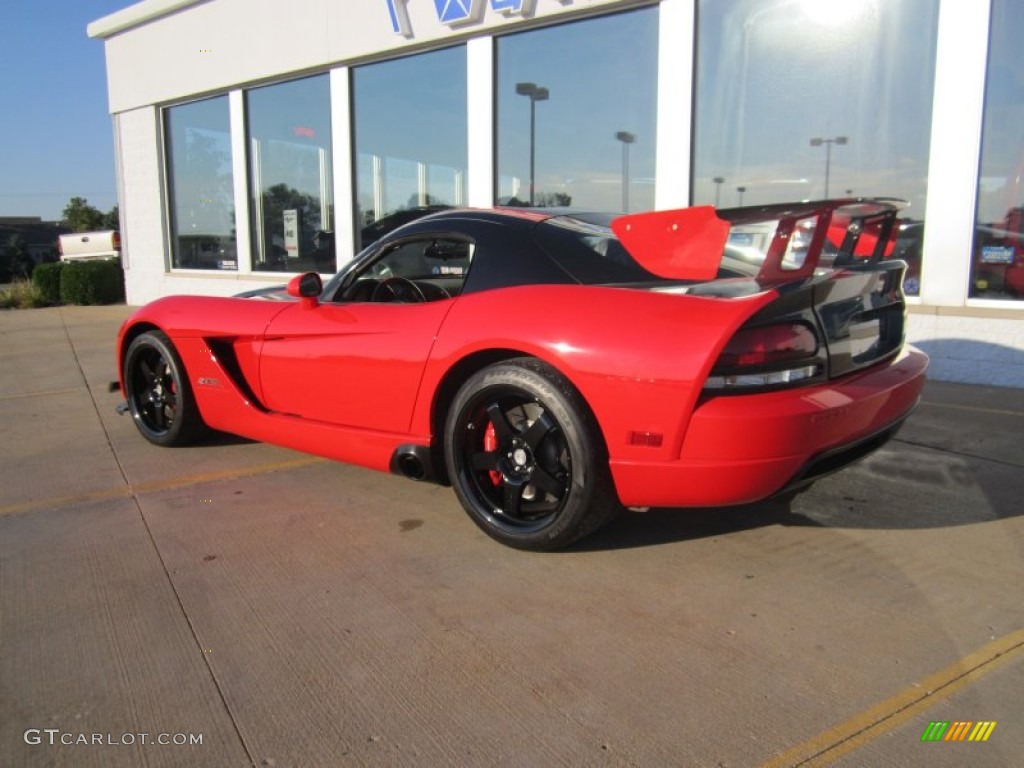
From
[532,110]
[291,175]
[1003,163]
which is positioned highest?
[532,110]

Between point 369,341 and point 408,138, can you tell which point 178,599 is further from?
point 408,138

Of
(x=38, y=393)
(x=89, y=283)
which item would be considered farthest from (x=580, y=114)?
(x=89, y=283)

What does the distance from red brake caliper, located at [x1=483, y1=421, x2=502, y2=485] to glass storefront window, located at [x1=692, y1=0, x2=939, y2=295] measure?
17.3 feet

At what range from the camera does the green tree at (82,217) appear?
78250 mm

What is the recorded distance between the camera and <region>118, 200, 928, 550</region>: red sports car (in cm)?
255

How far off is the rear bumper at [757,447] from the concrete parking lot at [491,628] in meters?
0.38

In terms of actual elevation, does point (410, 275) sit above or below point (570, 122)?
below

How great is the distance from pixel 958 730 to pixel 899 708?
0.14 metres

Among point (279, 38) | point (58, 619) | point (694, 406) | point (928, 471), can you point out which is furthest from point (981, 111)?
point (279, 38)

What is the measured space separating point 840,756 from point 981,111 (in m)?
6.45

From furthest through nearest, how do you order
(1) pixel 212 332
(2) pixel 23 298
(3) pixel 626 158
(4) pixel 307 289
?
(2) pixel 23 298 < (3) pixel 626 158 < (1) pixel 212 332 < (4) pixel 307 289

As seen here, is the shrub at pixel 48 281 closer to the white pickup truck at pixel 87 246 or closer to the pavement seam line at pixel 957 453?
the white pickup truck at pixel 87 246

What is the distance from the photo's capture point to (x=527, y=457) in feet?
9.82

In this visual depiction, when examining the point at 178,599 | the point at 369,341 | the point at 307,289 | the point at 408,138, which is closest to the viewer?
the point at 178,599
